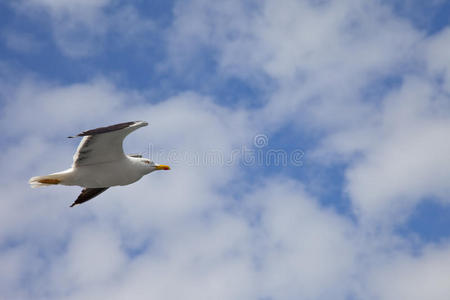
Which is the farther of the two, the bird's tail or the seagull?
the bird's tail

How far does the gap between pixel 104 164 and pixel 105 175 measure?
42 centimetres

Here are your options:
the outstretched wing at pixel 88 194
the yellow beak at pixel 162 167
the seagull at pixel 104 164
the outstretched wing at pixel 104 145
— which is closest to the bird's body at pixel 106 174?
the seagull at pixel 104 164

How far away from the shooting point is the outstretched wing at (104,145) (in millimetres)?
18469

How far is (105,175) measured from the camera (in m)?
20.4

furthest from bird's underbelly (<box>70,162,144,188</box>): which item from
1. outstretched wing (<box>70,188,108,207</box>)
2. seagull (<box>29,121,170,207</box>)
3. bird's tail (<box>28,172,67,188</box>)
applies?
outstretched wing (<box>70,188,108,207</box>)

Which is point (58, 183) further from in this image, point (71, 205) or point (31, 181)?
point (71, 205)

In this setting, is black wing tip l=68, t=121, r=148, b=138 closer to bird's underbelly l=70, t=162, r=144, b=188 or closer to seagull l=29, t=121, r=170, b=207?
seagull l=29, t=121, r=170, b=207

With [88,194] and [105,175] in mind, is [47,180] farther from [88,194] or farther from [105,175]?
[88,194]

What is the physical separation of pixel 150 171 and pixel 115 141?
8.39 ft

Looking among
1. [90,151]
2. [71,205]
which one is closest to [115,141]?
[90,151]

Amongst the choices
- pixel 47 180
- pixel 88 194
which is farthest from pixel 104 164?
pixel 88 194

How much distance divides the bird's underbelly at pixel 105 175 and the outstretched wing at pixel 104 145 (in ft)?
0.65

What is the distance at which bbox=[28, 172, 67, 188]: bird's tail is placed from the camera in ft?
65.9

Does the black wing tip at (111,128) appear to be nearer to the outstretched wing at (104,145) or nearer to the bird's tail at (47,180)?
the outstretched wing at (104,145)
